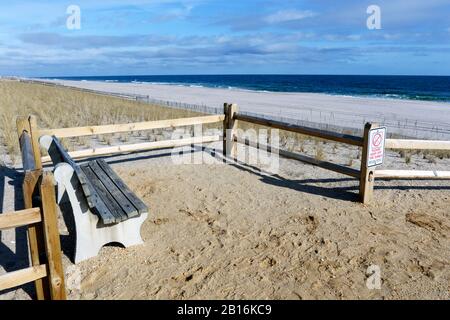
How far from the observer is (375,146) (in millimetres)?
5223

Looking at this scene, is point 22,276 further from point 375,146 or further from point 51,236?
point 375,146

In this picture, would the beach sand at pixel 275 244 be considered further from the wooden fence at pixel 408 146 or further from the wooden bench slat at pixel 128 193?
the wooden bench slat at pixel 128 193

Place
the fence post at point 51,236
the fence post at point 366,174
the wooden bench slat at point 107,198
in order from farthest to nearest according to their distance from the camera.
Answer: the fence post at point 366,174
the wooden bench slat at point 107,198
the fence post at point 51,236

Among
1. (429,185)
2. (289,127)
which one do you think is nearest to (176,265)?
(289,127)

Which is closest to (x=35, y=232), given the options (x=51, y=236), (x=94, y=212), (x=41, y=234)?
(x=41, y=234)

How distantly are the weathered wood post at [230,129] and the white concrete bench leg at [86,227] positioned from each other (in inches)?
154

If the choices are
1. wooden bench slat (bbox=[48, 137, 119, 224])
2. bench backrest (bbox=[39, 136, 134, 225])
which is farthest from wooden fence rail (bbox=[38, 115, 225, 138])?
wooden bench slat (bbox=[48, 137, 119, 224])

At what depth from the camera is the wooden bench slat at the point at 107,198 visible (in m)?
3.84

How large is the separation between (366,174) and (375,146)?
41cm

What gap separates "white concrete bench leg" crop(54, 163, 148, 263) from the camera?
11.7 feet

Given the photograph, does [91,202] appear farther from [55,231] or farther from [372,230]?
[372,230]

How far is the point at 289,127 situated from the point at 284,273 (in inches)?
128

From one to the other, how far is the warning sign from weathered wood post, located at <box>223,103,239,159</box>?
3.02m

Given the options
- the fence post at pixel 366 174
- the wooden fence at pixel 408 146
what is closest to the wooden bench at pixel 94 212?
the fence post at pixel 366 174
